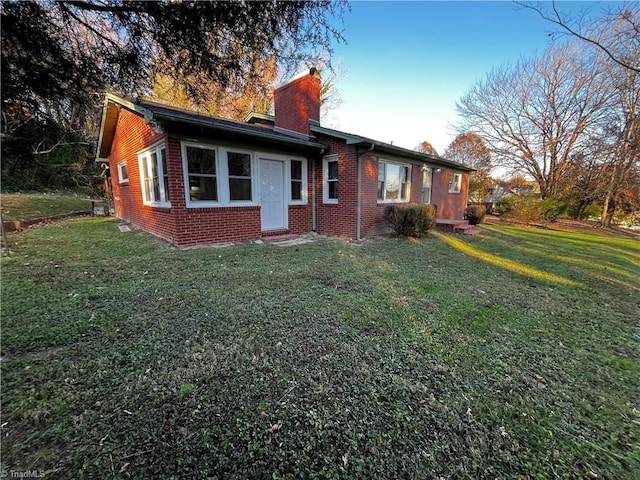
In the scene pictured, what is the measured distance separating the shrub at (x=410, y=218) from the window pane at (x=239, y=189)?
441cm

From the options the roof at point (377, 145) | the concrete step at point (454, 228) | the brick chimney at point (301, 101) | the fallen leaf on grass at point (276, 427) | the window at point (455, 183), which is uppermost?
the brick chimney at point (301, 101)

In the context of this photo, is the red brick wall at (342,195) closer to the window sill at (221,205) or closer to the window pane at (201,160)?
the window sill at (221,205)

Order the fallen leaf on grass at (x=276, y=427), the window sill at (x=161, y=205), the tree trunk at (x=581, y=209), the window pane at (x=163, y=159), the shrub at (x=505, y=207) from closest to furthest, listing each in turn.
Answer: the fallen leaf on grass at (x=276, y=427), the window pane at (x=163, y=159), the window sill at (x=161, y=205), the tree trunk at (x=581, y=209), the shrub at (x=505, y=207)

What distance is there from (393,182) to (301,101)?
440 cm

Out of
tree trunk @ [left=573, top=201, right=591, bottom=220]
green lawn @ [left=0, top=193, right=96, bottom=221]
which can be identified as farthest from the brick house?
tree trunk @ [left=573, top=201, right=591, bottom=220]

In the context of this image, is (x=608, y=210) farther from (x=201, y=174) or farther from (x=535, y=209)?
(x=201, y=174)

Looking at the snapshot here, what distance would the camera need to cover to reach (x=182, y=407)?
1812mm

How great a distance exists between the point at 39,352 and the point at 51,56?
2.71 metres

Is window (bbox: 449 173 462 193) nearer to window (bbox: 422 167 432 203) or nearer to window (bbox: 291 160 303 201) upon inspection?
window (bbox: 422 167 432 203)

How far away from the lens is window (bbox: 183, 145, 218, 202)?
6684mm

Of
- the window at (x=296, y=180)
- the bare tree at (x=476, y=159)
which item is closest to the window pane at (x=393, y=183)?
the window at (x=296, y=180)

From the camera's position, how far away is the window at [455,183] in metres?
13.6

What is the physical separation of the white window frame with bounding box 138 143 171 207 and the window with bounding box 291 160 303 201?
362cm

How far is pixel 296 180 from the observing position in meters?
8.92
